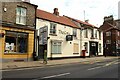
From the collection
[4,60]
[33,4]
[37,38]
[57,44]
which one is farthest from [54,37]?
[4,60]

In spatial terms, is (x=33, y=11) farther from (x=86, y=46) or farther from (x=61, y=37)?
(x=86, y=46)

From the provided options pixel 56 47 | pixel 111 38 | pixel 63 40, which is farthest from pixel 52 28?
pixel 111 38

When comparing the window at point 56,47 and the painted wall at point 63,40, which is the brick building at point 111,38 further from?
the window at point 56,47

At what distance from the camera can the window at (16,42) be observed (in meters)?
25.4

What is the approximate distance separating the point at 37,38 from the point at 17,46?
3.34m

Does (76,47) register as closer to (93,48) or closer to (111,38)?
(93,48)

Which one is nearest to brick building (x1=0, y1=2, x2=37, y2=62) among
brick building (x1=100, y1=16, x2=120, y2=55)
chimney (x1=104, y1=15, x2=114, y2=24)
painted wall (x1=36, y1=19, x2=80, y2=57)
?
painted wall (x1=36, y1=19, x2=80, y2=57)

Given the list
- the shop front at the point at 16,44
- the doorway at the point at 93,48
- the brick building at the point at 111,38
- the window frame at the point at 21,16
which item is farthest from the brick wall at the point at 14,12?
the brick building at the point at 111,38

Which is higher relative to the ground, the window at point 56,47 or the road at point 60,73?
the window at point 56,47

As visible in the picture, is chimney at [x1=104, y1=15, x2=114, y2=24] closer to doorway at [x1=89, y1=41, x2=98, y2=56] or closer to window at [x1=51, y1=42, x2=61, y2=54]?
doorway at [x1=89, y1=41, x2=98, y2=56]

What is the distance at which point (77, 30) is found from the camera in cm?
4025

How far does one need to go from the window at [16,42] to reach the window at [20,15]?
1.41 metres

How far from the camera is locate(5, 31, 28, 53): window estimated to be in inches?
1001

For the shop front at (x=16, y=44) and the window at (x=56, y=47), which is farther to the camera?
the window at (x=56, y=47)
